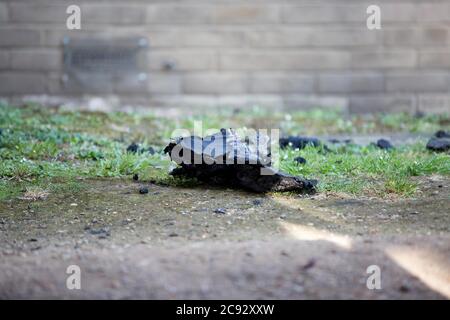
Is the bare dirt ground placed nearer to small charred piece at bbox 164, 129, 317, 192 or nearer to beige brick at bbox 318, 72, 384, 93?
small charred piece at bbox 164, 129, 317, 192

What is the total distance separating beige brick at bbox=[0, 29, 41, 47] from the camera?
940 centimetres

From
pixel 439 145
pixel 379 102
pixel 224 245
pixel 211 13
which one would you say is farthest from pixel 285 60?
pixel 224 245

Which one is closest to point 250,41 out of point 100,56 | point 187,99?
point 187,99

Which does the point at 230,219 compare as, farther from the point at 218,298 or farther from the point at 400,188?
the point at 400,188

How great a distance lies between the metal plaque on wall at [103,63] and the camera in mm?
9445

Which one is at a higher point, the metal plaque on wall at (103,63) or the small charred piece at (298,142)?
the metal plaque on wall at (103,63)

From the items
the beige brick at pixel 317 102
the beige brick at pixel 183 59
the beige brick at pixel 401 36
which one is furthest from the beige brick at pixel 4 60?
the beige brick at pixel 401 36

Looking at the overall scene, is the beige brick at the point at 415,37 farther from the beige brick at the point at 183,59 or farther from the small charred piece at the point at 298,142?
the small charred piece at the point at 298,142

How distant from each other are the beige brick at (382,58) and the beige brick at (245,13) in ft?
4.41

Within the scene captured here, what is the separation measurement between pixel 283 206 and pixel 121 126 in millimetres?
3994

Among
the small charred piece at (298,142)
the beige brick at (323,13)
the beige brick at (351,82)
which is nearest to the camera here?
the small charred piece at (298,142)

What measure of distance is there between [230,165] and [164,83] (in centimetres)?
471

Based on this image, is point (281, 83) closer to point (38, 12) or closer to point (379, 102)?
point (379, 102)

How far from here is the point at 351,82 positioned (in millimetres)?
9773
